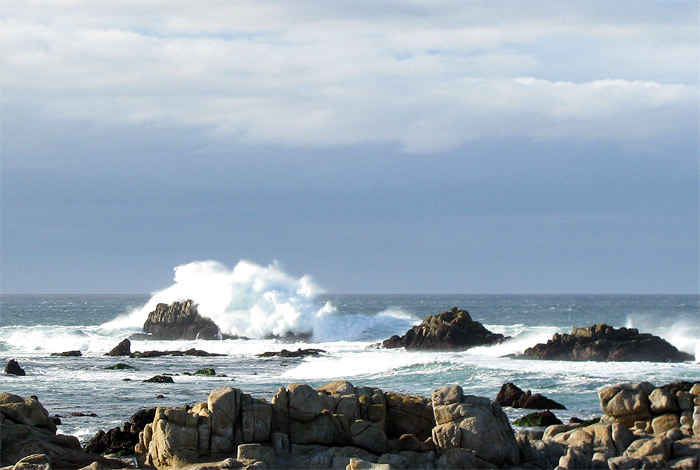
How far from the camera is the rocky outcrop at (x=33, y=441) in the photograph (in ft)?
61.0

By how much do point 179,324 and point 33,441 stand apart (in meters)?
61.9

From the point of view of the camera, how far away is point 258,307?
3223 inches

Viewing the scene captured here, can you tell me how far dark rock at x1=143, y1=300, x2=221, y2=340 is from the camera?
79188 mm

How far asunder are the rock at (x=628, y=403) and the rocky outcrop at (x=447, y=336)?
3778 centimetres

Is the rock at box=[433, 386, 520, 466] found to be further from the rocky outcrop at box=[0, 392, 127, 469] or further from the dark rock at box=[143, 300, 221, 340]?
the dark rock at box=[143, 300, 221, 340]

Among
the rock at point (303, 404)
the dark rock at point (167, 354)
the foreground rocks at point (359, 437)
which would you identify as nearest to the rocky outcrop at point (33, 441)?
the foreground rocks at point (359, 437)

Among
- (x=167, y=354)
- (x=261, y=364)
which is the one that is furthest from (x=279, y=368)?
(x=167, y=354)

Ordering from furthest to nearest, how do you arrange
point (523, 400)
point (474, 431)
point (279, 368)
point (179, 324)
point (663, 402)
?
point (179, 324), point (279, 368), point (523, 400), point (663, 402), point (474, 431)

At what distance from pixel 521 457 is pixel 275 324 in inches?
2437

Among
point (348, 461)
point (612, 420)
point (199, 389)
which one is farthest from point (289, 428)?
point (199, 389)

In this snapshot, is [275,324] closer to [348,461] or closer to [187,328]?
[187,328]

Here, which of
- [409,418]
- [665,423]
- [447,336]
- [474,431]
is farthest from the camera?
[447,336]

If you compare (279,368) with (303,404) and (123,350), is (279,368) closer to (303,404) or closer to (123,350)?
(123,350)

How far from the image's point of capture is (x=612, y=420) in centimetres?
2219
